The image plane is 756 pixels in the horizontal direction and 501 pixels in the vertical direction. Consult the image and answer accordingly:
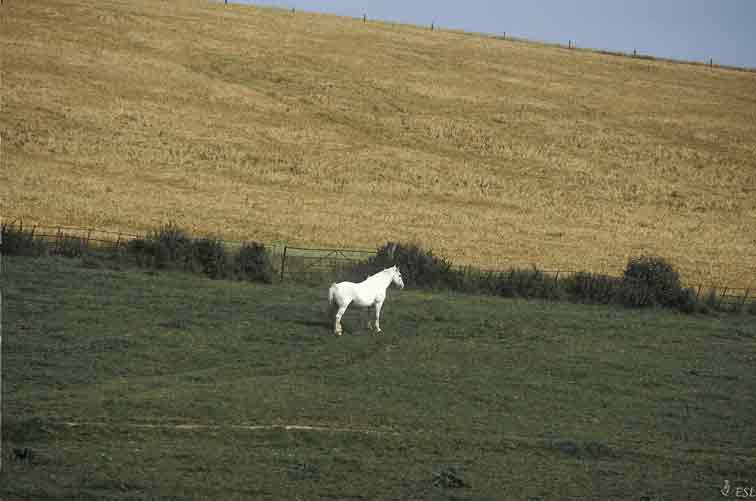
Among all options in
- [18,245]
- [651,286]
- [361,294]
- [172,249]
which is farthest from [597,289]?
[18,245]

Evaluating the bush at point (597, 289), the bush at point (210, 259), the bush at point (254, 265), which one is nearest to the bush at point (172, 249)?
the bush at point (210, 259)

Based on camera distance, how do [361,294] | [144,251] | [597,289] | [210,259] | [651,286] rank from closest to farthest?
[361,294], [210,259], [144,251], [597,289], [651,286]

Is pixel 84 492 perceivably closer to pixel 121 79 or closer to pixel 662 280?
pixel 662 280

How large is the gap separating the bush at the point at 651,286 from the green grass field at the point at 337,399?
5.87m

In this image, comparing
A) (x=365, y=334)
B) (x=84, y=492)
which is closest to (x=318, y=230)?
(x=365, y=334)

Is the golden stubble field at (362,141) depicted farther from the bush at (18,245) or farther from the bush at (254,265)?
the bush at (254,265)

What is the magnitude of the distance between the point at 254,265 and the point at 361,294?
8.56m

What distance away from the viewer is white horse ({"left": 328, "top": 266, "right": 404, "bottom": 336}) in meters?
23.3

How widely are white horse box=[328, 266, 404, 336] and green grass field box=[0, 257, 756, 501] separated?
0.66 metres

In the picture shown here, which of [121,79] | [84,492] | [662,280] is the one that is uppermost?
[121,79]

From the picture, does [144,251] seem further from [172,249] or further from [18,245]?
[18,245]

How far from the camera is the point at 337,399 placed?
18344 millimetres

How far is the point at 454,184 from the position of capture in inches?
2271

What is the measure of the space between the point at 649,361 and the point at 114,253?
16285mm
